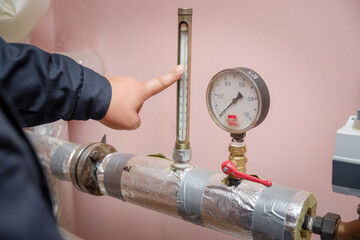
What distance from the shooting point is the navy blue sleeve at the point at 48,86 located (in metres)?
0.69

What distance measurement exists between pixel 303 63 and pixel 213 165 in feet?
1.37

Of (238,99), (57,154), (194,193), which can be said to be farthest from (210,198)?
(57,154)

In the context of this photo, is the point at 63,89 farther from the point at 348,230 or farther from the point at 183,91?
the point at 348,230

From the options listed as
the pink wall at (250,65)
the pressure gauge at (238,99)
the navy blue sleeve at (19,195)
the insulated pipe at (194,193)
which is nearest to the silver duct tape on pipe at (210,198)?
the insulated pipe at (194,193)

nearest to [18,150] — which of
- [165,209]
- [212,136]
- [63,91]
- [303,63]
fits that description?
[63,91]

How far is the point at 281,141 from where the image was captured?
1.04 metres

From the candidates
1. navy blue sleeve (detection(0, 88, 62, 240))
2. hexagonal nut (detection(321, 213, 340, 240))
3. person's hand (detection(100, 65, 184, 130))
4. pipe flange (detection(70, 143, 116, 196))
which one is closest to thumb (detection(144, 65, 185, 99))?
person's hand (detection(100, 65, 184, 130))

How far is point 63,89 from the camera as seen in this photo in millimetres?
731

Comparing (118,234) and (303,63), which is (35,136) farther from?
(303,63)

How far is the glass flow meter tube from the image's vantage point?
758 mm

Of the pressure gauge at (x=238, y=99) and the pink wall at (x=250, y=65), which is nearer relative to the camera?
the pressure gauge at (x=238, y=99)

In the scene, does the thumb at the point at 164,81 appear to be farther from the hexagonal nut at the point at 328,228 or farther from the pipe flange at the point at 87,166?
the hexagonal nut at the point at 328,228

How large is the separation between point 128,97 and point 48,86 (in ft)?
0.51

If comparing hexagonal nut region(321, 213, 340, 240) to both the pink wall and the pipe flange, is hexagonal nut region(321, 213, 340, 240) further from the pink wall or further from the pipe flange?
the pipe flange
